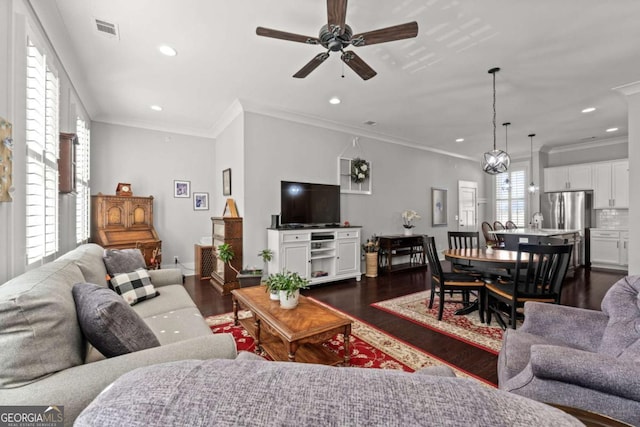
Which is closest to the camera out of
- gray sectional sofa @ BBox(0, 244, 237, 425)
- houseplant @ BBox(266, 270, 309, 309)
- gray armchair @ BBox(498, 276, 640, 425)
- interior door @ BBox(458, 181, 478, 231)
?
gray sectional sofa @ BBox(0, 244, 237, 425)

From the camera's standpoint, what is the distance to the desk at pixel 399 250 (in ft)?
18.5

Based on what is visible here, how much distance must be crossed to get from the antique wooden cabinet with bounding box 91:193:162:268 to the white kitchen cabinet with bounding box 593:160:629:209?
9222 mm

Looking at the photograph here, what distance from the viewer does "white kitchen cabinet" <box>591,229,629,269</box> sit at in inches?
231

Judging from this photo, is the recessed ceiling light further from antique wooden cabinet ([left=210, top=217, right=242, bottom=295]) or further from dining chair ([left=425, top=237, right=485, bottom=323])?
dining chair ([left=425, top=237, right=485, bottom=323])

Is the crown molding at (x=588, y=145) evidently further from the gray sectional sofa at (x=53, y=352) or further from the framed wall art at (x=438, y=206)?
the gray sectional sofa at (x=53, y=352)

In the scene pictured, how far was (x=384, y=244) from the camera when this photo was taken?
5664 millimetres

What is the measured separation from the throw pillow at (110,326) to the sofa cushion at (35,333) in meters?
0.05

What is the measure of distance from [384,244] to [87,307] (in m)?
4.99

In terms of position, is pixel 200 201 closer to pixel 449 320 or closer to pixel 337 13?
pixel 337 13

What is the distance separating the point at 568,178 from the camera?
6.86 meters

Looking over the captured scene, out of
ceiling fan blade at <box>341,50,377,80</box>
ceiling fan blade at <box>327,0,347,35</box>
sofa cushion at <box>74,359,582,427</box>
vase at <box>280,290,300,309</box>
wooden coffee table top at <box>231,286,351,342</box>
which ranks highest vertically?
ceiling fan blade at <box>327,0,347,35</box>

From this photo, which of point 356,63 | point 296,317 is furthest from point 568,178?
point 296,317

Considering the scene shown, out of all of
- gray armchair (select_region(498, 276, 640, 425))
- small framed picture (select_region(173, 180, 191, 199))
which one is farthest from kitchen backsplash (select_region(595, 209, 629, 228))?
small framed picture (select_region(173, 180, 191, 199))

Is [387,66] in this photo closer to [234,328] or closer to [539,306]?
[539,306]
